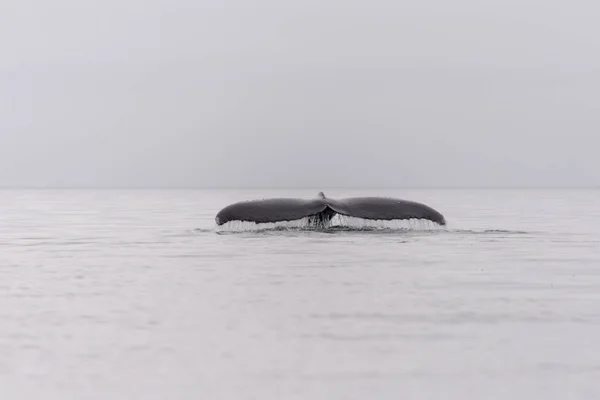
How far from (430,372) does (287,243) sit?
10000mm

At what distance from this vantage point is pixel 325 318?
780 centimetres

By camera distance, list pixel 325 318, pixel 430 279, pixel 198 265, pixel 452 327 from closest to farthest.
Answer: pixel 452 327
pixel 325 318
pixel 430 279
pixel 198 265

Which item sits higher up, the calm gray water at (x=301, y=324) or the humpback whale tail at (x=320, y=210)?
the humpback whale tail at (x=320, y=210)

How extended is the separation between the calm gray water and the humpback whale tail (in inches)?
80.4

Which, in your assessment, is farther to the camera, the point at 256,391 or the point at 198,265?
the point at 198,265

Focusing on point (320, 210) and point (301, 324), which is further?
point (320, 210)

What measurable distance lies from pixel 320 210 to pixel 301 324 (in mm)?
9219

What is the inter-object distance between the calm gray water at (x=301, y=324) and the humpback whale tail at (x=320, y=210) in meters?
2.04

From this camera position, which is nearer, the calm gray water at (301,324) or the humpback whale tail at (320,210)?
the calm gray water at (301,324)

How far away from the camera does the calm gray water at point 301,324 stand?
18.1 feet

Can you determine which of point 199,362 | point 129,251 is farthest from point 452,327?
point 129,251

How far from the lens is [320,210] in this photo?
16.7 m

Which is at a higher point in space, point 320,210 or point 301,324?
point 320,210

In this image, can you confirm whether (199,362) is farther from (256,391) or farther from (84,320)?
(84,320)
